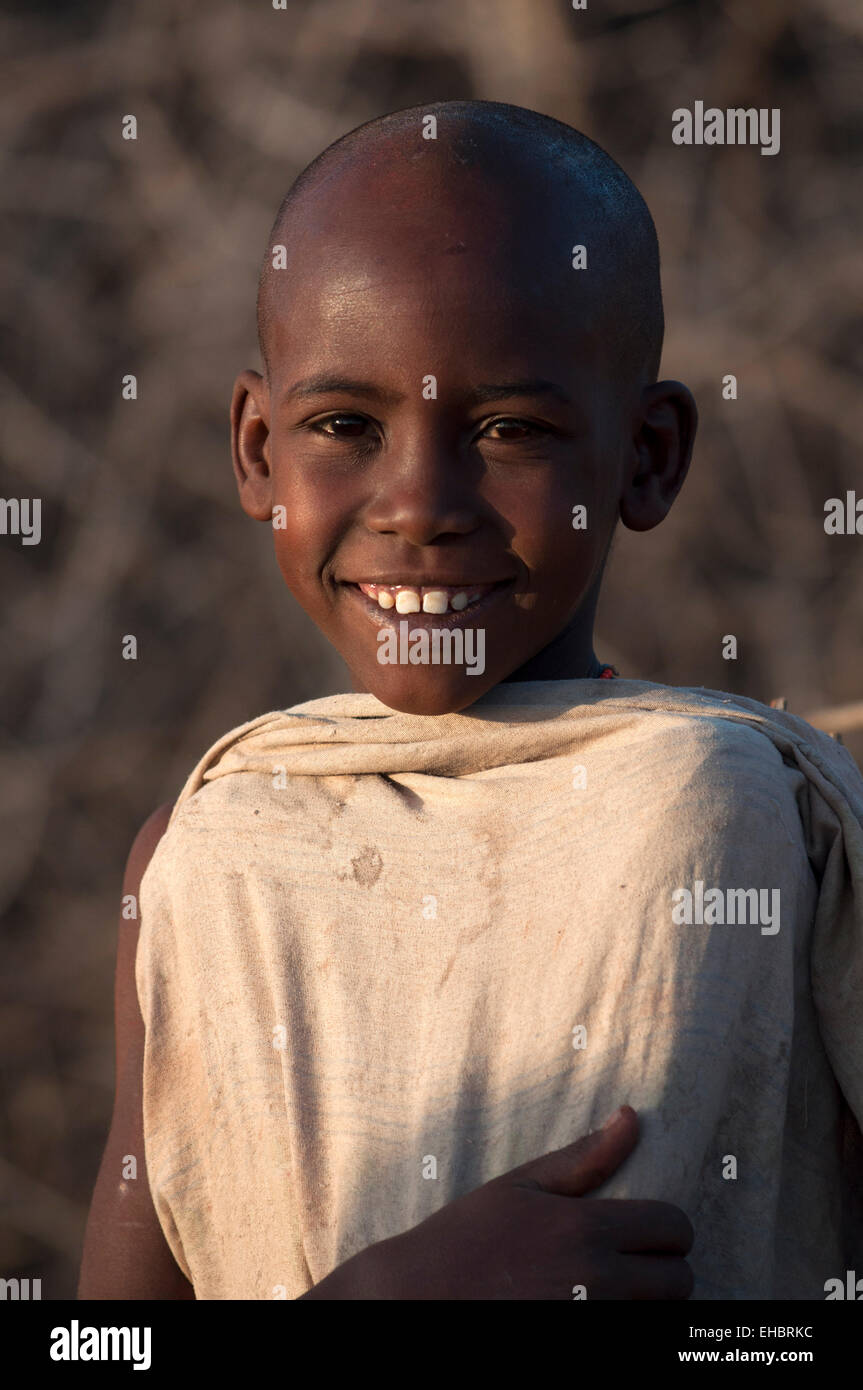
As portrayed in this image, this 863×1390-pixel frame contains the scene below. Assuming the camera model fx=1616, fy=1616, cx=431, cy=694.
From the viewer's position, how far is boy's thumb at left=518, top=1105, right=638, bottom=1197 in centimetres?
138

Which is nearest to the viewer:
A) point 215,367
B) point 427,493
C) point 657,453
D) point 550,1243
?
point 550,1243

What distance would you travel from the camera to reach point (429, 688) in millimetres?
1569

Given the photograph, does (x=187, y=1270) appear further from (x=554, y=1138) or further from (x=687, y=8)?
(x=687, y=8)

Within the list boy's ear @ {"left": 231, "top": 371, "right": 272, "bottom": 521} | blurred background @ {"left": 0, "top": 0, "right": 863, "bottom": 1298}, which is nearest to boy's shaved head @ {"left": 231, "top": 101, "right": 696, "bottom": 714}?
boy's ear @ {"left": 231, "top": 371, "right": 272, "bottom": 521}

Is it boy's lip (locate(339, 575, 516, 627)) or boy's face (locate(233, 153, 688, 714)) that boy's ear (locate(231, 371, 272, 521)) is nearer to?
boy's face (locate(233, 153, 688, 714))

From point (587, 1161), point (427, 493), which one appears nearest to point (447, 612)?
point (427, 493)

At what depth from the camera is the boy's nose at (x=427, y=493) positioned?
151 centimetres

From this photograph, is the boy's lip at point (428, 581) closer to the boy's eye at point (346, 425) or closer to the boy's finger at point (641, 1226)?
the boy's eye at point (346, 425)

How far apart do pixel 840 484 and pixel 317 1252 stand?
2.64 meters

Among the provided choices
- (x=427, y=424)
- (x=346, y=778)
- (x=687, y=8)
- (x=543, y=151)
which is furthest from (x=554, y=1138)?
(x=687, y=8)

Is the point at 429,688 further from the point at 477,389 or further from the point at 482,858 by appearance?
the point at 477,389

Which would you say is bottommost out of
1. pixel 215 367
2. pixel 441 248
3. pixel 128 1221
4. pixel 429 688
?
pixel 128 1221

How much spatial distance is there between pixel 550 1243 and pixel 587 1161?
8cm


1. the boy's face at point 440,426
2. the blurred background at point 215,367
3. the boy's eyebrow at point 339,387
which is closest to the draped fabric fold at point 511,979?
the boy's face at point 440,426
